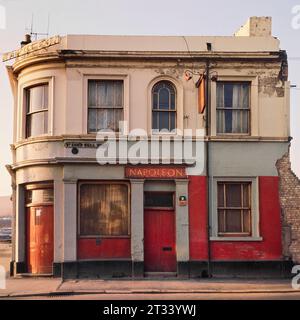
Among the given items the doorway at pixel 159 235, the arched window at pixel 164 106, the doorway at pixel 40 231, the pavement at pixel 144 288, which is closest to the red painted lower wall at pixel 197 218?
the doorway at pixel 159 235

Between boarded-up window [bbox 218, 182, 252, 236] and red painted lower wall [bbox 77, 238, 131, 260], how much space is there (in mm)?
3339

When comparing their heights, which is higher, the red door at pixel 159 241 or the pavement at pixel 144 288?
the red door at pixel 159 241

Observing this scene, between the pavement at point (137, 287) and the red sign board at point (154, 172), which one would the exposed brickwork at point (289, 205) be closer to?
the pavement at point (137, 287)

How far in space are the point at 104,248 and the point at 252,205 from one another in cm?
533

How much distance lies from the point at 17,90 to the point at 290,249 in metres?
11.6

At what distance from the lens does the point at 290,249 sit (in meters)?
19.6

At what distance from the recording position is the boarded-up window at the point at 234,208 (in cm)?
1980

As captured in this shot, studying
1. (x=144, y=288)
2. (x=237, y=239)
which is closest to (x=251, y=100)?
(x=237, y=239)

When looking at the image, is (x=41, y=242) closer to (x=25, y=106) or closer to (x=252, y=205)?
(x=25, y=106)

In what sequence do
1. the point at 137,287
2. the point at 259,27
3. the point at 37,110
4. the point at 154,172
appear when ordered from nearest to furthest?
the point at 137,287
the point at 154,172
the point at 37,110
the point at 259,27

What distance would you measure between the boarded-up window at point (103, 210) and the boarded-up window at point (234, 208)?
331 cm

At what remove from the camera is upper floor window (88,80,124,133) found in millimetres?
19906

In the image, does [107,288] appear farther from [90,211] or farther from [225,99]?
[225,99]

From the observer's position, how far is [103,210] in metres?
19.7
